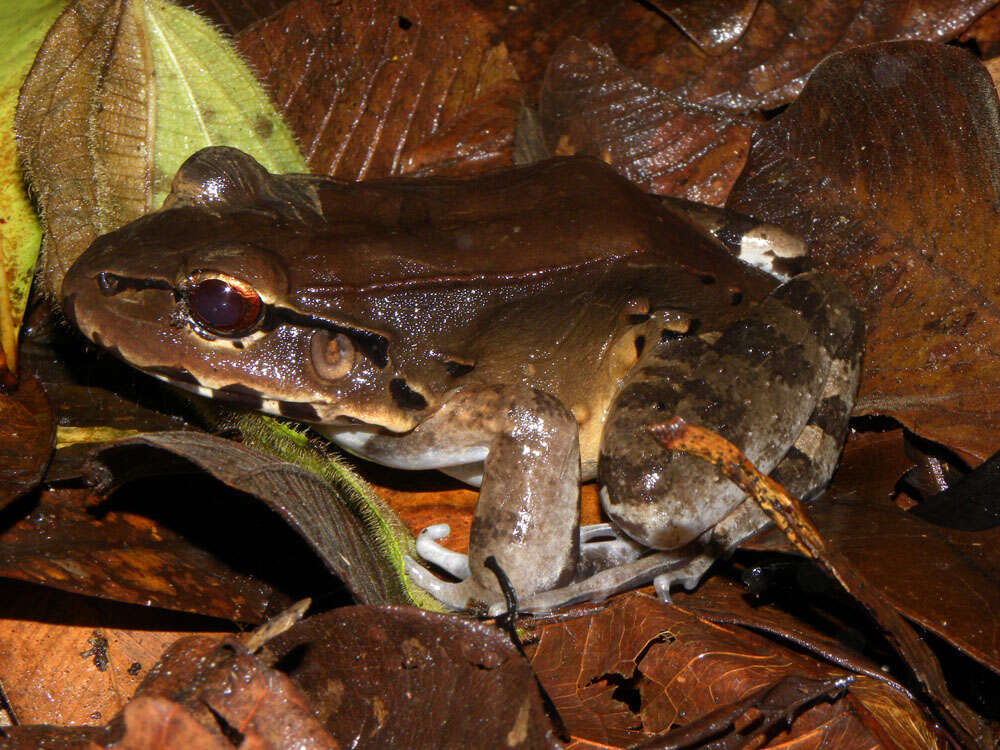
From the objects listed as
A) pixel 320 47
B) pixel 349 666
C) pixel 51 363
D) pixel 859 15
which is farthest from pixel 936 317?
pixel 51 363

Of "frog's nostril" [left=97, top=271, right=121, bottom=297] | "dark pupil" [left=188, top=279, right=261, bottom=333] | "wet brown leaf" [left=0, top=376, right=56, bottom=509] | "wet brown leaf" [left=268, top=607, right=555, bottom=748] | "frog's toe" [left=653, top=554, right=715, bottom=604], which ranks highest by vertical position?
"frog's nostril" [left=97, top=271, right=121, bottom=297]

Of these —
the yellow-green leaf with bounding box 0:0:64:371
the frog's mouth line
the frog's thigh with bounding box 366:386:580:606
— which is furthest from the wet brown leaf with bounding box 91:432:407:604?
the yellow-green leaf with bounding box 0:0:64:371

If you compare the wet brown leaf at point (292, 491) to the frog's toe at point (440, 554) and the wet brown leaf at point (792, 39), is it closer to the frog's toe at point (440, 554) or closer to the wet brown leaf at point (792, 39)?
the frog's toe at point (440, 554)

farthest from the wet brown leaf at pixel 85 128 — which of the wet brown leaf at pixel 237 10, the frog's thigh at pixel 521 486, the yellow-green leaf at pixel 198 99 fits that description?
the frog's thigh at pixel 521 486

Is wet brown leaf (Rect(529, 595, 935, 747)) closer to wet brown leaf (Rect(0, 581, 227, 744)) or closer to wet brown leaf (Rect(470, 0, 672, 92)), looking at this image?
wet brown leaf (Rect(0, 581, 227, 744))

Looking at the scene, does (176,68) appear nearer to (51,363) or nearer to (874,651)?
(51,363)

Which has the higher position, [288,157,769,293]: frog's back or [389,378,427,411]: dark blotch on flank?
[288,157,769,293]: frog's back
